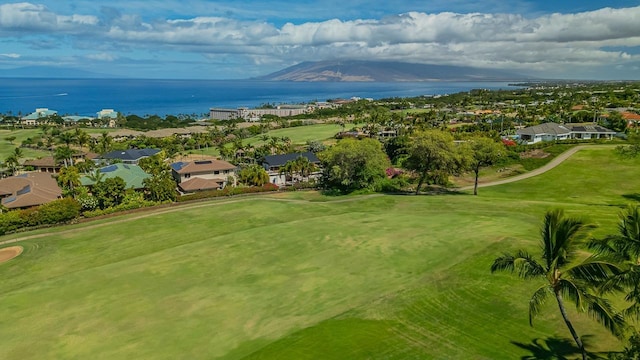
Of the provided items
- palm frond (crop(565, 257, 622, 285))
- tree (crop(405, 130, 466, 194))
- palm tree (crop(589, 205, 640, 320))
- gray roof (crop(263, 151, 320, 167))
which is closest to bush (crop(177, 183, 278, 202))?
tree (crop(405, 130, 466, 194))

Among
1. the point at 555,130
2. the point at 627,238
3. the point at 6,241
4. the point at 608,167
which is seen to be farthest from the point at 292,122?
the point at 627,238

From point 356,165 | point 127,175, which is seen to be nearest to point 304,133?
point 127,175

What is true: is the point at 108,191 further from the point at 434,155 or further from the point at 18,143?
the point at 18,143

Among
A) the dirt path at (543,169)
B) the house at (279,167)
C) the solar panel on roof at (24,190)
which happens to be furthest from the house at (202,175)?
the dirt path at (543,169)

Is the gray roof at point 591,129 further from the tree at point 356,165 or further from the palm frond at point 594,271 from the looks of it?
the palm frond at point 594,271

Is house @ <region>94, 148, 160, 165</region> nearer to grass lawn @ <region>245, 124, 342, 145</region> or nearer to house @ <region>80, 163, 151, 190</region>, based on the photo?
house @ <region>80, 163, 151, 190</region>

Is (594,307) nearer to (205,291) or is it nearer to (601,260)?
(601,260)
